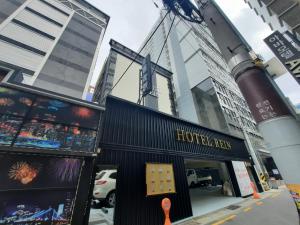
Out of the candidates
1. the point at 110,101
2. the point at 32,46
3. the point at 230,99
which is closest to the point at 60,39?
the point at 32,46

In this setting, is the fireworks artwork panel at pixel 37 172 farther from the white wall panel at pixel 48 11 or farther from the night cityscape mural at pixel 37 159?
the white wall panel at pixel 48 11

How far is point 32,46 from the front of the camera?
1819 cm

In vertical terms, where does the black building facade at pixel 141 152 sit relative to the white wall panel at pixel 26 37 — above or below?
below

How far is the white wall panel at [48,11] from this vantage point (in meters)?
21.5

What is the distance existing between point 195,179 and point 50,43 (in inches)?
1100

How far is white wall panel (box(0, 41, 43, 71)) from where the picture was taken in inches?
618

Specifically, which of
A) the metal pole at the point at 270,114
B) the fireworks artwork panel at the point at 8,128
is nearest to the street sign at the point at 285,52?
the metal pole at the point at 270,114

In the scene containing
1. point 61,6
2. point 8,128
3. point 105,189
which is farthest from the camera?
point 61,6

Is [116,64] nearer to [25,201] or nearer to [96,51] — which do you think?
[96,51]

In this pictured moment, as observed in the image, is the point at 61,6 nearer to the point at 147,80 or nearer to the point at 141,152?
the point at 147,80

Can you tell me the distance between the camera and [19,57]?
16.5 m

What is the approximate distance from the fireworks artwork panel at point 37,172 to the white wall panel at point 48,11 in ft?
91.9

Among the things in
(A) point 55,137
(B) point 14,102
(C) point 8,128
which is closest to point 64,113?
(A) point 55,137

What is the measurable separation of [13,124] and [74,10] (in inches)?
1252
